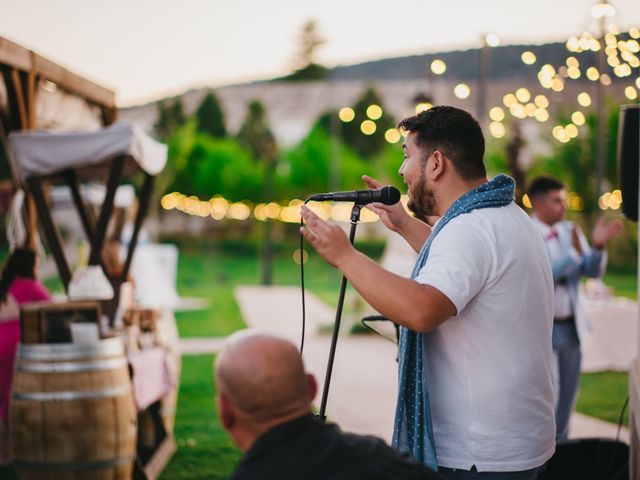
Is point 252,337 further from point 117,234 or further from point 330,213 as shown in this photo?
point 330,213

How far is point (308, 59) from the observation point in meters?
81.2

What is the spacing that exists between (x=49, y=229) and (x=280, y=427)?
410cm

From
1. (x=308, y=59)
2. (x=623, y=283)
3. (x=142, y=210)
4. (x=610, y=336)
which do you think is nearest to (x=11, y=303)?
(x=142, y=210)

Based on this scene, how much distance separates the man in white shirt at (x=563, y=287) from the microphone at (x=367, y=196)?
3.41 meters

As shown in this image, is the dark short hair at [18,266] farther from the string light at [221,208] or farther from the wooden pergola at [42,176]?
the string light at [221,208]

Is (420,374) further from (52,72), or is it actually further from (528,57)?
(528,57)

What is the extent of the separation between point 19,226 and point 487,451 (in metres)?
4.40

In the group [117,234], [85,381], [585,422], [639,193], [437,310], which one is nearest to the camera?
[437,310]

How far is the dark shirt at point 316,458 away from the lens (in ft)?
5.82

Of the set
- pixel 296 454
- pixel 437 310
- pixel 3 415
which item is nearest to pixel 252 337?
pixel 296 454

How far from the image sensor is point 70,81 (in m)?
6.59

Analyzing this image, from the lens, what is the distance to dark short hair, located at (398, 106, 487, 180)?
2439 mm

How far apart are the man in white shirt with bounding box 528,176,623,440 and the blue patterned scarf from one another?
345 cm

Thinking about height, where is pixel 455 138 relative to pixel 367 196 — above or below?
above
